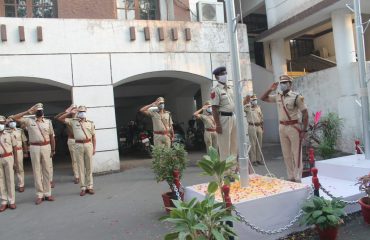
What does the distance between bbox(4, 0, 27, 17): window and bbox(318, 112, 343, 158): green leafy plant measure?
845 cm

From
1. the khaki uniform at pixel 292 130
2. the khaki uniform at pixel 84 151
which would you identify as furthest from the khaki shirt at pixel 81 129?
the khaki uniform at pixel 292 130

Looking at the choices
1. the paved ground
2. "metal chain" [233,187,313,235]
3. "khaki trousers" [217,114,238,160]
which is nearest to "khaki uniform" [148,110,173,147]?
the paved ground

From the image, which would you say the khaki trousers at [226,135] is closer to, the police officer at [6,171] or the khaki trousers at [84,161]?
the khaki trousers at [84,161]

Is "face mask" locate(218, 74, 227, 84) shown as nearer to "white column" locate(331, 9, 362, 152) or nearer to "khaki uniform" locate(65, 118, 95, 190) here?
"khaki uniform" locate(65, 118, 95, 190)

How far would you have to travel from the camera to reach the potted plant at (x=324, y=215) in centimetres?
425

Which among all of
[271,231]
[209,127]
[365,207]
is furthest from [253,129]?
[271,231]

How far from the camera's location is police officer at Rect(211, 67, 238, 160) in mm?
5754

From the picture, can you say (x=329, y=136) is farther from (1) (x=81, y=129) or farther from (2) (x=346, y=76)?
(1) (x=81, y=129)

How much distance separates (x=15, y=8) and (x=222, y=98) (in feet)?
24.2

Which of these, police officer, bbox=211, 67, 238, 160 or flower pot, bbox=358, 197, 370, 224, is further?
police officer, bbox=211, 67, 238, 160

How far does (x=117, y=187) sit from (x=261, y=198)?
4.60m

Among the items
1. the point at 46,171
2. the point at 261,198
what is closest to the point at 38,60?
the point at 46,171

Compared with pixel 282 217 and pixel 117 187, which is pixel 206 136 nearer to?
pixel 117 187

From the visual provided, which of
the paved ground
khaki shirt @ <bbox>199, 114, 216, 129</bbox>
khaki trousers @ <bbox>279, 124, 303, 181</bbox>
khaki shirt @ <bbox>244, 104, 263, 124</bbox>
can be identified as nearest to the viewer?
the paved ground
